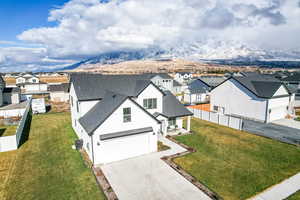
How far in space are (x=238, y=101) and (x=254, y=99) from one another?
8.88ft

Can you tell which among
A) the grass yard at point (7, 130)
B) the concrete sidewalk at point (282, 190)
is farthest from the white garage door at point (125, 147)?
the grass yard at point (7, 130)

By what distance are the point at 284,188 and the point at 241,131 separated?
43.7 feet

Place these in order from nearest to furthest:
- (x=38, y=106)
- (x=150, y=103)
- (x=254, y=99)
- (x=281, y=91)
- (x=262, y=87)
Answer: (x=150, y=103) → (x=254, y=99) → (x=262, y=87) → (x=281, y=91) → (x=38, y=106)

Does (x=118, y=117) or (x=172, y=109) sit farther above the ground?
(x=118, y=117)

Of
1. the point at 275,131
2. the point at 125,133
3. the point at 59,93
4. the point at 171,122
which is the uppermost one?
the point at 59,93

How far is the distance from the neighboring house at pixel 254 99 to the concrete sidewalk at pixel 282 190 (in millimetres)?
17092

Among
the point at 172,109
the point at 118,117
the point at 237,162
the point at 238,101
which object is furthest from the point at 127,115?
the point at 238,101

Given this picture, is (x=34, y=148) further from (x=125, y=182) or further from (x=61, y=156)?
(x=125, y=182)

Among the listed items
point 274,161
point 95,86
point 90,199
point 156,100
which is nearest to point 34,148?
point 95,86

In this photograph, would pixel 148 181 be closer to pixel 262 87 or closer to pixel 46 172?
pixel 46 172

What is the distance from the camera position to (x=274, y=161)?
16.7 meters

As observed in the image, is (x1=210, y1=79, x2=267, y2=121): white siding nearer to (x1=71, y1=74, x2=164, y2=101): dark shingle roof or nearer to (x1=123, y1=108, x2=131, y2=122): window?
(x1=71, y1=74, x2=164, y2=101): dark shingle roof

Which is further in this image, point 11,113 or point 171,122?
point 11,113

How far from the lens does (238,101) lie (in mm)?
31656
